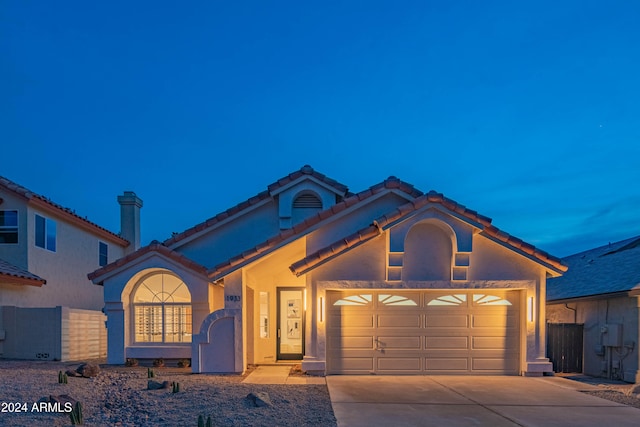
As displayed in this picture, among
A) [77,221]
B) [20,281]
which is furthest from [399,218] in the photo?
[77,221]

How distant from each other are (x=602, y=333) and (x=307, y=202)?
9.13 meters

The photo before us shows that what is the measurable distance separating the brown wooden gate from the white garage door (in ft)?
10.4

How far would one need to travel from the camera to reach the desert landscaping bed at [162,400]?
269 inches

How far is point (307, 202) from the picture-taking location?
15.0 meters

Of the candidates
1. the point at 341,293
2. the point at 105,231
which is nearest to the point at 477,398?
the point at 341,293

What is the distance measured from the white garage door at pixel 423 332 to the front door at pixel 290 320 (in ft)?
8.89

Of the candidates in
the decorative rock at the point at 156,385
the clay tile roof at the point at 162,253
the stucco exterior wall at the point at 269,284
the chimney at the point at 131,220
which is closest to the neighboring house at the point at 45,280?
the chimney at the point at 131,220

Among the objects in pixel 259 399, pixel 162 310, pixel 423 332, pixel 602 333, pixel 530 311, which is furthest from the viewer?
pixel 162 310

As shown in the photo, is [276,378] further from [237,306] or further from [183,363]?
[183,363]

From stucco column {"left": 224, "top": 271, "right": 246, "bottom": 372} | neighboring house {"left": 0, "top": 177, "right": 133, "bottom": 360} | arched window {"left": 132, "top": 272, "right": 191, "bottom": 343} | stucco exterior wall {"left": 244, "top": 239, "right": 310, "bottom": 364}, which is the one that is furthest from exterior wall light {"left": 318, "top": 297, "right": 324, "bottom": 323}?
neighboring house {"left": 0, "top": 177, "right": 133, "bottom": 360}

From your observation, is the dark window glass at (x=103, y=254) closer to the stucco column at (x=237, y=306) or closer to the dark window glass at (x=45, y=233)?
the dark window glass at (x=45, y=233)

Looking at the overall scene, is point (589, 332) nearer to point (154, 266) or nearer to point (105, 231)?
point (154, 266)

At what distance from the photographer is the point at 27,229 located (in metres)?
15.5

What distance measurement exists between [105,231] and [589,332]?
1920 centimetres
